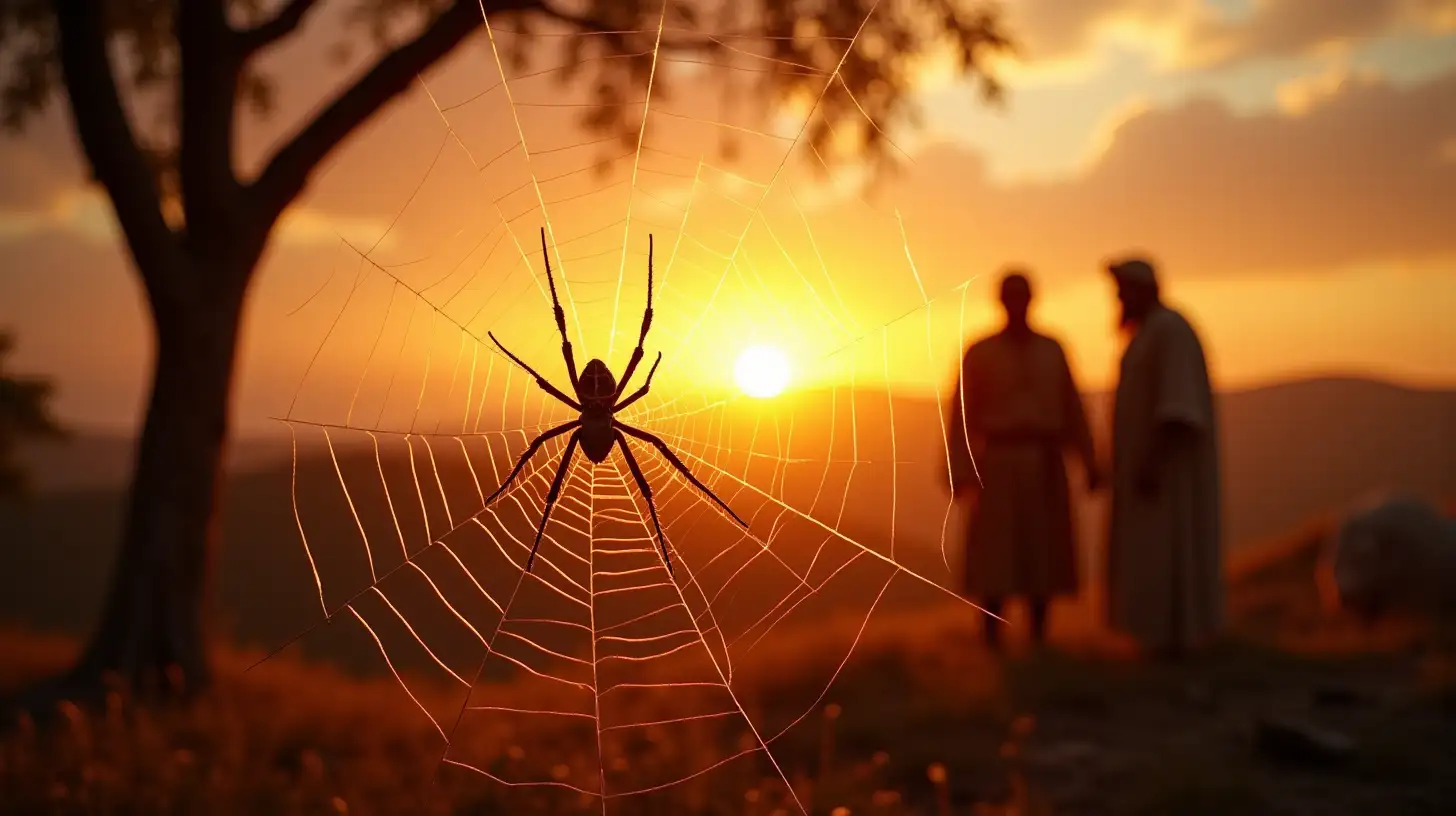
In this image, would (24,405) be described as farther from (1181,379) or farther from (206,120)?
(1181,379)

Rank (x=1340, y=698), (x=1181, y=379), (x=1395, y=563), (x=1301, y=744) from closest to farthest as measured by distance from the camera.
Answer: (x=1301, y=744) < (x=1340, y=698) < (x=1181, y=379) < (x=1395, y=563)

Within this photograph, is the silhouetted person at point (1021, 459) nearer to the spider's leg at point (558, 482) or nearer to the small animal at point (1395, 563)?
the small animal at point (1395, 563)

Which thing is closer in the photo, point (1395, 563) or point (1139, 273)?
point (1139, 273)

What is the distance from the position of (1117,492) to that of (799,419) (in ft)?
24.1

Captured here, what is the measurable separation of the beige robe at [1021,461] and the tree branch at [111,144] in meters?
6.39

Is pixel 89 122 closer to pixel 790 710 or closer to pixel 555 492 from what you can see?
pixel 790 710

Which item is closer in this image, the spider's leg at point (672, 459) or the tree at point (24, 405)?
the spider's leg at point (672, 459)

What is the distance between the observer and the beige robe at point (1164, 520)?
9.90 metres

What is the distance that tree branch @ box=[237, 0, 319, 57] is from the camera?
32.6 ft

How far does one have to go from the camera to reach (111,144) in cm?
925

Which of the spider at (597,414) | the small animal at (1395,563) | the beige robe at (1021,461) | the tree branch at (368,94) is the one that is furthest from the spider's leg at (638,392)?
the small animal at (1395,563)

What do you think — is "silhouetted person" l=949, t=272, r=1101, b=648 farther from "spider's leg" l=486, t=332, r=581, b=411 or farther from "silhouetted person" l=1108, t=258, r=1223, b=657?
"spider's leg" l=486, t=332, r=581, b=411

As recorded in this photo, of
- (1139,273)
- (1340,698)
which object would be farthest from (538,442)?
(1139,273)

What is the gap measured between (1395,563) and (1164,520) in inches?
166
